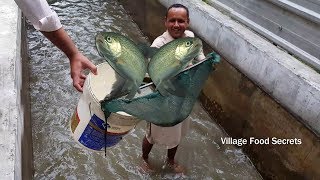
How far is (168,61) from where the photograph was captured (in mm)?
2498

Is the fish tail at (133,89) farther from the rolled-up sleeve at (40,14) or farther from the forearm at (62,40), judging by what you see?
the rolled-up sleeve at (40,14)

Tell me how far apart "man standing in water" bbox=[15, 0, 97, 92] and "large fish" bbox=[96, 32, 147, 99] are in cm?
14

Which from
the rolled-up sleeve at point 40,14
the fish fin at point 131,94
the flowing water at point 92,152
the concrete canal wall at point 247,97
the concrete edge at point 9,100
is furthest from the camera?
the flowing water at point 92,152

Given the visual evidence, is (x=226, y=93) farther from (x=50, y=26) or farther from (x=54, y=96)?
(x=50, y=26)

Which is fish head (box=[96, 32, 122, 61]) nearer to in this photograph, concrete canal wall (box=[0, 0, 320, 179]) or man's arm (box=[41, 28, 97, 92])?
man's arm (box=[41, 28, 97, 92])

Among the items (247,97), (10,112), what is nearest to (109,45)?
(10,112)

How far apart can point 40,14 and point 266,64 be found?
2.45m

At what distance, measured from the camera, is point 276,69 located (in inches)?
140

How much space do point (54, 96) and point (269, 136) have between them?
2803 mm

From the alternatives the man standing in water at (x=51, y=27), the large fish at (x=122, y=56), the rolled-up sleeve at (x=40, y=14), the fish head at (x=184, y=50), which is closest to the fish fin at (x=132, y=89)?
the large fish at (x=122, y=56)

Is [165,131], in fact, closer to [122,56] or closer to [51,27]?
[122,56]

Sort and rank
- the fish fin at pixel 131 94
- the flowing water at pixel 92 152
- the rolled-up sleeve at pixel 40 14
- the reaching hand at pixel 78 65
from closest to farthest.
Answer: the rolled-up sleeve at pixel 40 14, the reaching hand at pixel 78 65, the fish fin at pixel 131 94, the flowing water at pixel 92 152

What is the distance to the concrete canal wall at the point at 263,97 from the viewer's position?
10.6ft

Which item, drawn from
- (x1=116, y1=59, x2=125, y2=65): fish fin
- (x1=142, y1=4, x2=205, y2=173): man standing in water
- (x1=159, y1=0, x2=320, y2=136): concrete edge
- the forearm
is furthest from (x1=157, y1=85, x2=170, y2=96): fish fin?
(x1=159, y1=0, x2=320, y2=136): concrete edge
